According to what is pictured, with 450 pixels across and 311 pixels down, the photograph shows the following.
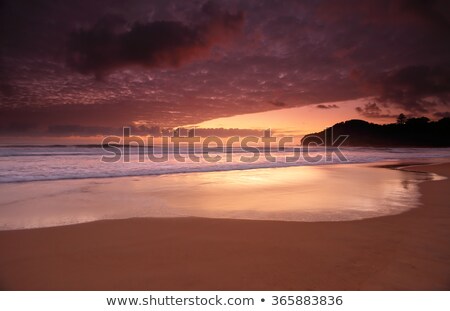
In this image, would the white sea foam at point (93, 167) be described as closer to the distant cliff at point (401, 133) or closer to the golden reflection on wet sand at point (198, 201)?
the golden reflection on wet sand at point (198, 201)

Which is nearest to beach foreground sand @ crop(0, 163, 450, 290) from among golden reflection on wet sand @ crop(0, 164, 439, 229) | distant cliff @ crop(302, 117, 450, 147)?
golden reflection on wet sand @ crop(0, 164, 439, 229)

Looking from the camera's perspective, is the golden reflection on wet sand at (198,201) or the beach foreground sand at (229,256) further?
the golden reflection on wet sand at (198,201)

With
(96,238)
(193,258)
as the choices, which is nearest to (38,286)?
(96,238)

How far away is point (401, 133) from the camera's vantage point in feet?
292

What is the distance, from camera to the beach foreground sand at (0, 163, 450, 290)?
2711 millimetres

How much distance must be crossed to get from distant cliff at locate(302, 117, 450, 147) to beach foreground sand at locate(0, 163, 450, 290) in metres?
84.6

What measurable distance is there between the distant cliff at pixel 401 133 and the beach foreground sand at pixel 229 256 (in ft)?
277

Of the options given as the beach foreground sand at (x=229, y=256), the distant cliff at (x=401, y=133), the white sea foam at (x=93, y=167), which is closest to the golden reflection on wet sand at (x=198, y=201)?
the beach foreground sand at (x=229, y=256)

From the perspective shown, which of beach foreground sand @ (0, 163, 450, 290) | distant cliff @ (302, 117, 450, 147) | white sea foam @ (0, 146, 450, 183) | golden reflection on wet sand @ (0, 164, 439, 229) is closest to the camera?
Result: beach foreground sand @ (0, 163, 450, 290)

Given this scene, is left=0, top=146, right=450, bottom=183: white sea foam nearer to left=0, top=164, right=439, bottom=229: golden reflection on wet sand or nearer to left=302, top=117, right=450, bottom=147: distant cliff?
left=0, top=164, right=439, bottom=229: golden reflection on wet sand

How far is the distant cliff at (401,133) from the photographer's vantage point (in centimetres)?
7794

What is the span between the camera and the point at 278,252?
3.35 metres

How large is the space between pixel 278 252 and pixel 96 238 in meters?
2.47
